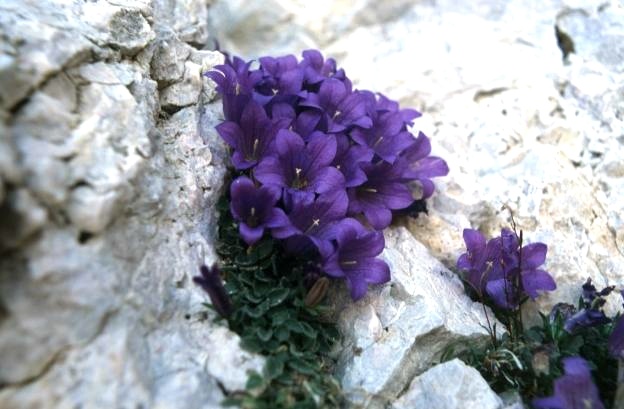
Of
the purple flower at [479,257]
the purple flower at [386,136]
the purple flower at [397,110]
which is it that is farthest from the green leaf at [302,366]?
the purple flower at [397,110]

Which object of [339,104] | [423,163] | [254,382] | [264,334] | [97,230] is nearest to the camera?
[97,230]

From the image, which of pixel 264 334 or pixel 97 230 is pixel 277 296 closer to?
pixel 264 334

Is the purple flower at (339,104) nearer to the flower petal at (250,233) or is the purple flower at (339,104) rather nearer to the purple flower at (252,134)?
the purple flower at (252,134)

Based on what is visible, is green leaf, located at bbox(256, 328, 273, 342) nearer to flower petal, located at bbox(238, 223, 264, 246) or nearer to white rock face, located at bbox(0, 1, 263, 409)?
white rock face, located at bbox(0, 1, 263, 409)

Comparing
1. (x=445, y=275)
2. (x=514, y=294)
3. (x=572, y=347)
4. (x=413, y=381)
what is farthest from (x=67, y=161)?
(x=572, y=347)

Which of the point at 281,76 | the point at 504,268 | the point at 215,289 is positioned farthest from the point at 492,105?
the point at 215,289

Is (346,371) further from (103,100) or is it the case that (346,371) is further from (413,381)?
(103,100)
